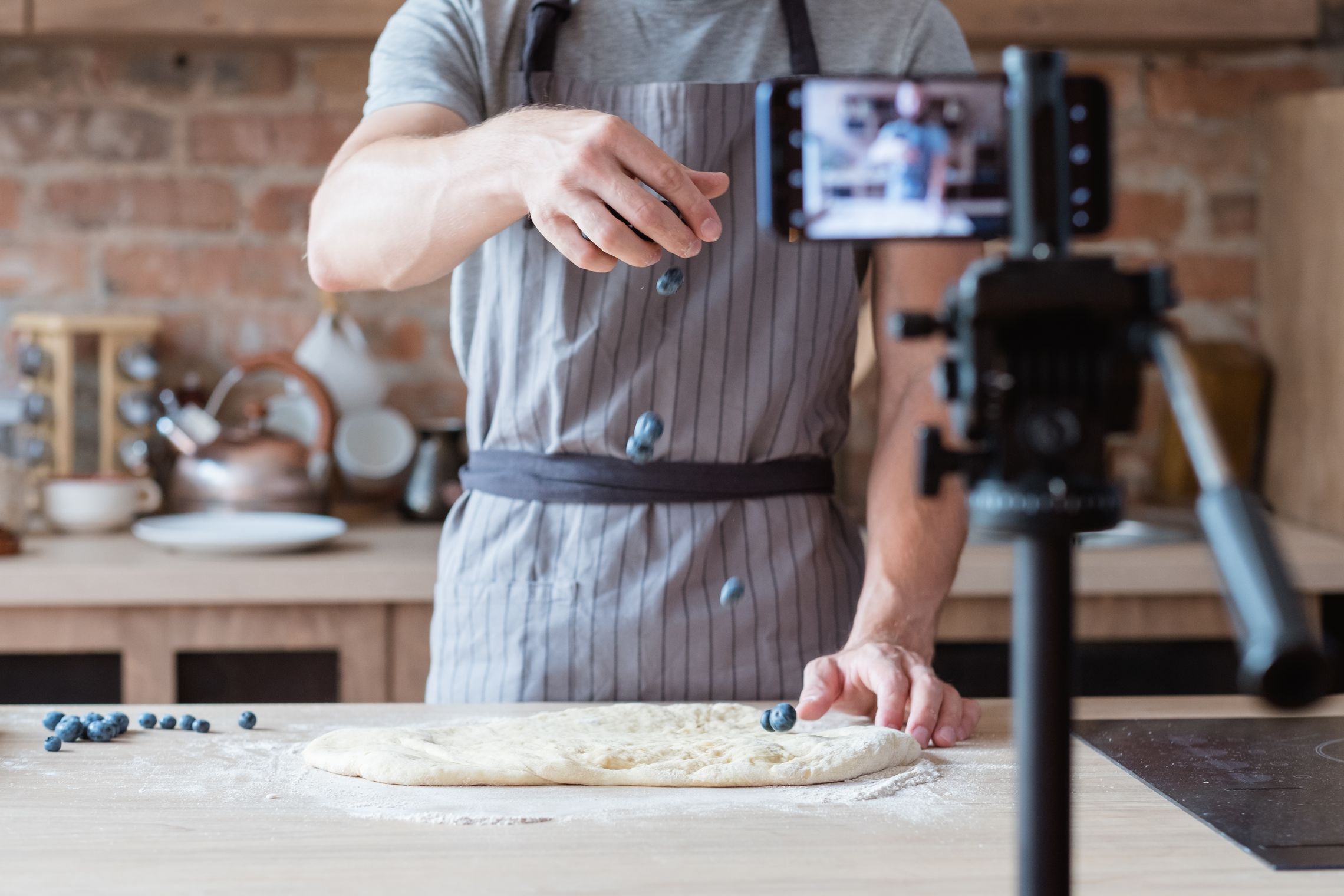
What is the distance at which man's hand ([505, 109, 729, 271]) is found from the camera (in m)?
0.87

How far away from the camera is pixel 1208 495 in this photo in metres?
0.41

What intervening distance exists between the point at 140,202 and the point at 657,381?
1.46 m

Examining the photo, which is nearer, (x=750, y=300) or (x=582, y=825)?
(x=582, y=825)

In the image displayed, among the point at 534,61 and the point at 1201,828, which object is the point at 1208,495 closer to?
the point at 1201,828

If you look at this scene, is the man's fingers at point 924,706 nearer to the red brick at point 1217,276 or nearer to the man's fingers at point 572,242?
the man's fingers at point 572,242

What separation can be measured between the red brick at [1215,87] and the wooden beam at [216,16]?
4.46 ft

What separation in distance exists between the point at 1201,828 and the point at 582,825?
0.35 meters

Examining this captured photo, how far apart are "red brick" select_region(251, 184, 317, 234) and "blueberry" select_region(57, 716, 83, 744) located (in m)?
1.54

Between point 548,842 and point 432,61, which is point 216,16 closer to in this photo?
point 432,61

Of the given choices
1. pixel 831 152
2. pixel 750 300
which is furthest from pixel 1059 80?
pixel 750 300

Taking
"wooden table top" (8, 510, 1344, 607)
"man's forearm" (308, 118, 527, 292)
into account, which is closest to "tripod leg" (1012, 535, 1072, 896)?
"man's forearm" (308, 118, 527, 292)

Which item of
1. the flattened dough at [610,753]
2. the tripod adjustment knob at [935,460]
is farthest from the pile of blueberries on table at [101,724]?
the tripod adjustment knob at [935,460]

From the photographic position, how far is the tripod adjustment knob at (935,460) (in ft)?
1.50

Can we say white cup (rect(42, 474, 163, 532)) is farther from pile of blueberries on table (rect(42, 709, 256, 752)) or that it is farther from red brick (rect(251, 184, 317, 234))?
pile of blueberries on table (rect(42, 709, 256, 752))
